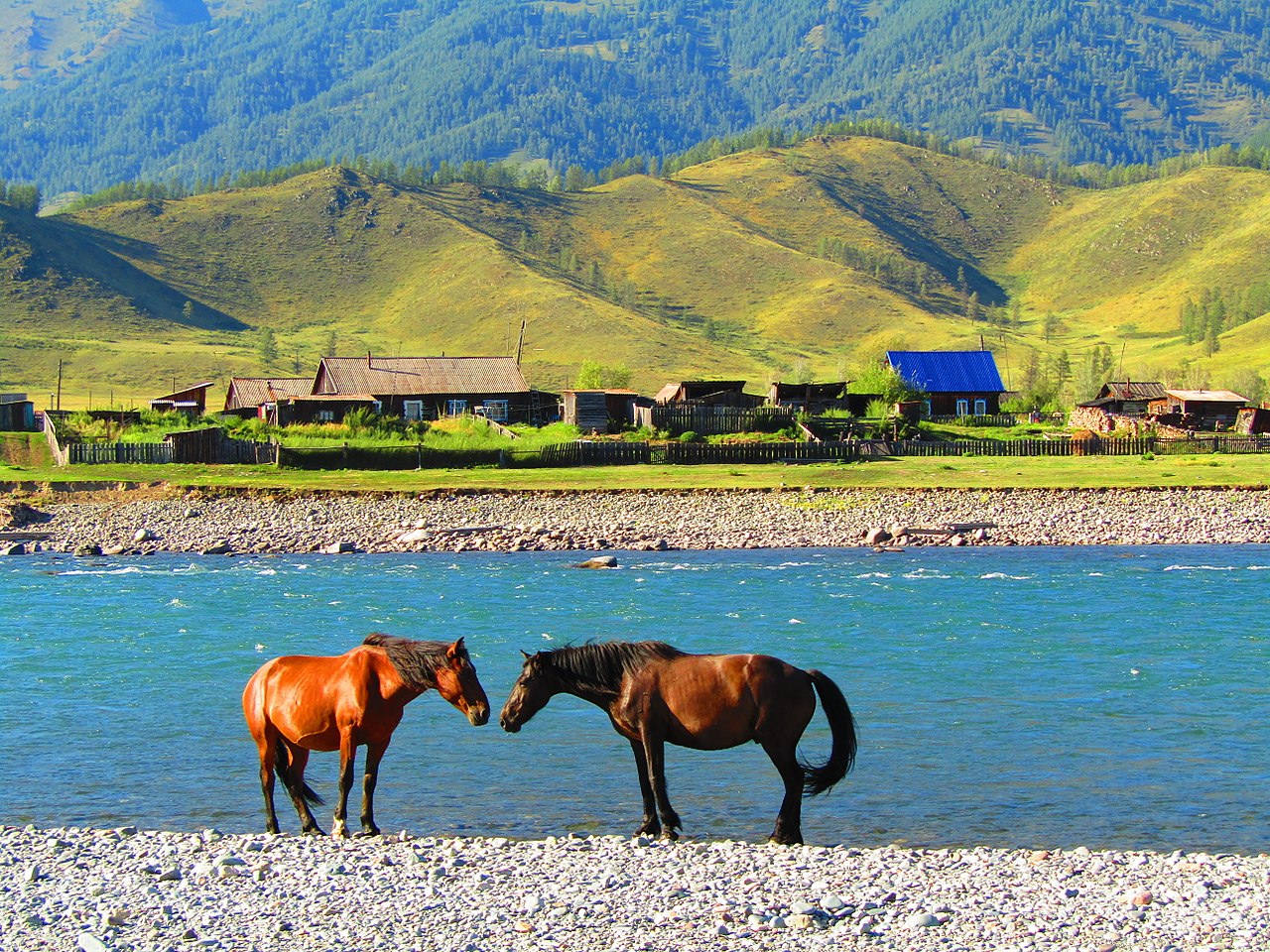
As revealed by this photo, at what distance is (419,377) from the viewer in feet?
249

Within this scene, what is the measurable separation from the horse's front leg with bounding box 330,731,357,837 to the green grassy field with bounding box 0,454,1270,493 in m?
33.7

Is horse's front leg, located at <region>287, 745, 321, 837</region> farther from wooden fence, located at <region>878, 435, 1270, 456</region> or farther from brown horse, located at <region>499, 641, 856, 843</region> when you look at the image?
wooden fence, located at <region>878, 435, 1270, 456</region>

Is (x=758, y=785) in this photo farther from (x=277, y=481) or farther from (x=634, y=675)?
(x=277, y=481)

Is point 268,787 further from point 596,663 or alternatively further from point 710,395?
point 710,395

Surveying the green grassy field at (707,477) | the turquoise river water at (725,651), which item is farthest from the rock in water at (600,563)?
the green grassy field at (707,477)

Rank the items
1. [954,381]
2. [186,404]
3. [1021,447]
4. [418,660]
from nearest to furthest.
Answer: [418,660] < [1021,447] < [186,404] < [954,381]

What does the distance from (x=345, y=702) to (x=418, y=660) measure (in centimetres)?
78

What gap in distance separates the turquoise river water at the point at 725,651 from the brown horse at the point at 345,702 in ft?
3.32

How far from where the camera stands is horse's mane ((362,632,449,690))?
12.3 m

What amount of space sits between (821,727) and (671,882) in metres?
7.20

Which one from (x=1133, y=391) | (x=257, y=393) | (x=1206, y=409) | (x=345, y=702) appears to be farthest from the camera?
(x=1133, y=391)

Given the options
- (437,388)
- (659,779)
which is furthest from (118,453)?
(659,779)

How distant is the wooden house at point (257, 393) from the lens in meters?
76.1

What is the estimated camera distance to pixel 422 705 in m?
Result: 20.0
